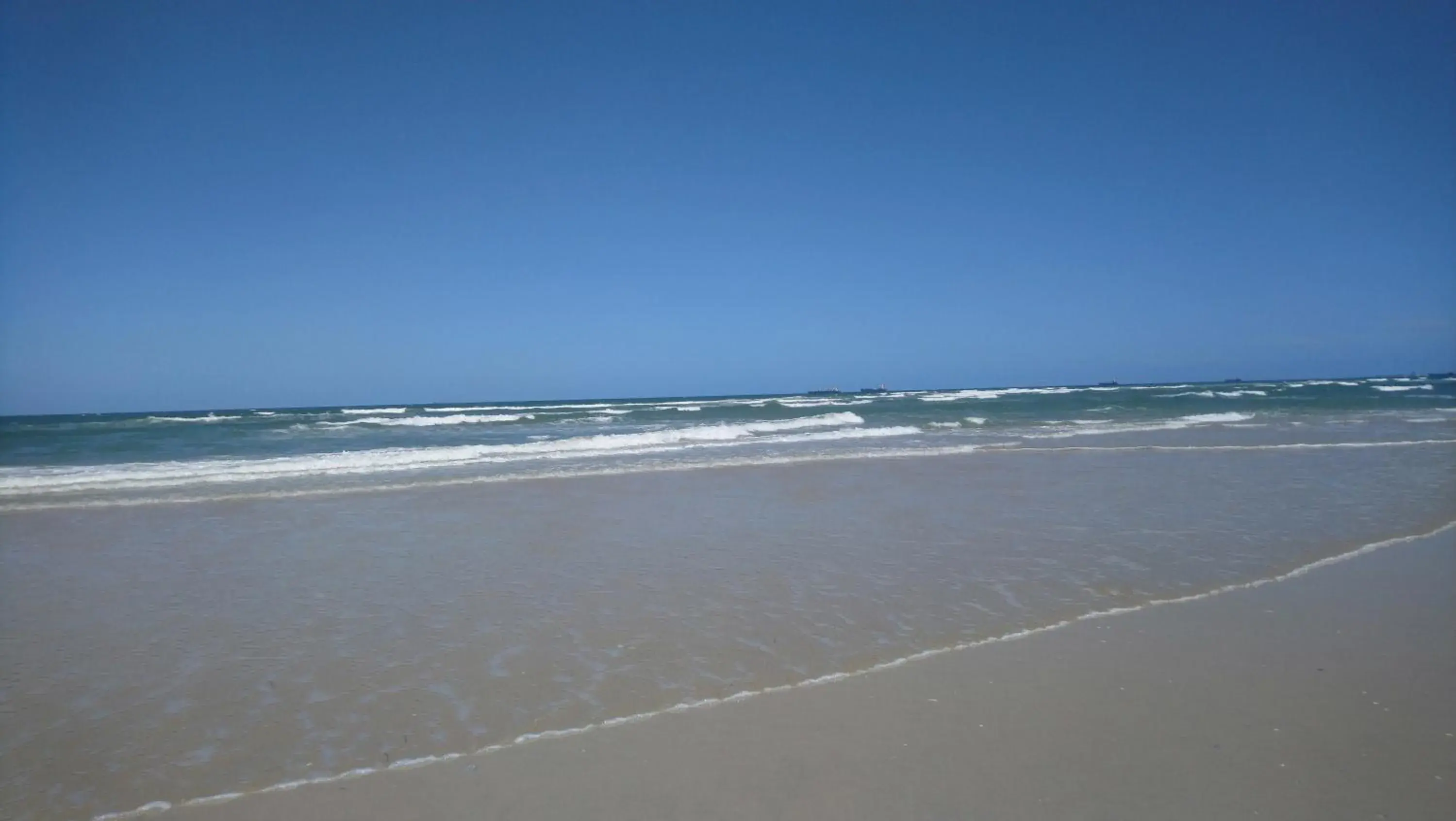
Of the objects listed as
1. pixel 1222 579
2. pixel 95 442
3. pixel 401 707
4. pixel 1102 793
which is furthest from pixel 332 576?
pixel 95 442

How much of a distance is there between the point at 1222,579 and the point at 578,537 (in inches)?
232

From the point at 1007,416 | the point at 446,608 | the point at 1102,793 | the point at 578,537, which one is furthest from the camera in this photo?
the point at 1007,416

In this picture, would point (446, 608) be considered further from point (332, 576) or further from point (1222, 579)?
point (1222, 579)

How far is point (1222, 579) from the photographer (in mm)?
5934

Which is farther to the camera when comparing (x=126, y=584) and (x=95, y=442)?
(x=95, y=442)

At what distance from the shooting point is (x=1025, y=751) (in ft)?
10.8

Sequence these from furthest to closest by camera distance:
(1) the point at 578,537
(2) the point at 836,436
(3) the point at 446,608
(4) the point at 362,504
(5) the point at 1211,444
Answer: (2) the point at 836,436 → (5) the point at 1211,444 → (4) the point at 362,504 → (1) the point at 578,537 → (3) the point at 446,608

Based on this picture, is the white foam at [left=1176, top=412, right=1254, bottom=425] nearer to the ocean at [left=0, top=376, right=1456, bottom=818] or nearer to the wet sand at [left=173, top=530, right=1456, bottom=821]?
the ocean at [left=0, top=376, right=1456, bottom=818]

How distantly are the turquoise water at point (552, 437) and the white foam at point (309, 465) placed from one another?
77 mm

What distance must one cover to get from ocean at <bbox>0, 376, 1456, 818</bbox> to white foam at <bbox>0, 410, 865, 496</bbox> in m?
0.15

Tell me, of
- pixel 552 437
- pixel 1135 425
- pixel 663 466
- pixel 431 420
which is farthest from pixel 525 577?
pixel 431 420

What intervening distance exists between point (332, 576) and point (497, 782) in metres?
4.31

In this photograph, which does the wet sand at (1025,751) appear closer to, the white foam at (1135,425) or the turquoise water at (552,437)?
the turquoise water at (552,437)

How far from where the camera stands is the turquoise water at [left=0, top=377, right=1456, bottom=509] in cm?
1387
